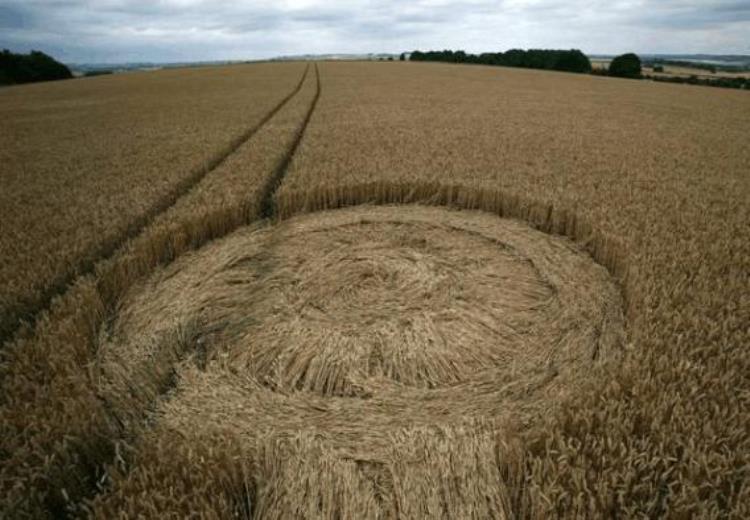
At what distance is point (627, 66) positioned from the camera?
57938 millimetres

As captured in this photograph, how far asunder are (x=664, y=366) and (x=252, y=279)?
12.2 ft

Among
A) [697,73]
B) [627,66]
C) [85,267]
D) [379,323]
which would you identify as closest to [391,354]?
[379,323]

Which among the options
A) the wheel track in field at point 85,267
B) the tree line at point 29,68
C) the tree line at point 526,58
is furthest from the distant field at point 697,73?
the tree line at point 29,68

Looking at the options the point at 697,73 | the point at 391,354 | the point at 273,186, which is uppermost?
the point at 697,73

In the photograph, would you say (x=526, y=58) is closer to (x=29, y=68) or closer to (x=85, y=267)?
(x=29, y=68)

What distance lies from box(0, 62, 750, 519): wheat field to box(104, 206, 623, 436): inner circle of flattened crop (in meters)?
0.02

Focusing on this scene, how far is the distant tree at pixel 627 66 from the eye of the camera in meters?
57.3

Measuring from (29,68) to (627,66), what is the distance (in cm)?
8278

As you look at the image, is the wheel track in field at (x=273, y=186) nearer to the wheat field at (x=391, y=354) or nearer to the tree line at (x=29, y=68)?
the wheat field at (x=391, y=354)

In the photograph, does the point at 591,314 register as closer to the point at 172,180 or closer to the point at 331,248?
the point at 331,248

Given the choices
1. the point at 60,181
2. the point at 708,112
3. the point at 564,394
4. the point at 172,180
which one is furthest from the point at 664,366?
the point at 708,112

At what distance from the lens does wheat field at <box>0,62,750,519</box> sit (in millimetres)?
2164

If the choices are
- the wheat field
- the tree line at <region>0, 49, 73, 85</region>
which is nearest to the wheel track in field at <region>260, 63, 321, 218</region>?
the wheat field

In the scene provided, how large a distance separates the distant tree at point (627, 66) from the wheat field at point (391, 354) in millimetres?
62000
